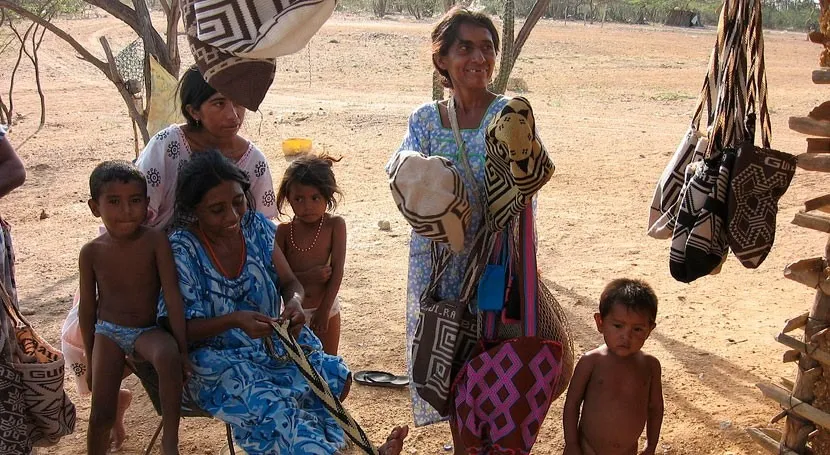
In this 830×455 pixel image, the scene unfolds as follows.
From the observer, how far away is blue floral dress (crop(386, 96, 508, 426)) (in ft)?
9.41

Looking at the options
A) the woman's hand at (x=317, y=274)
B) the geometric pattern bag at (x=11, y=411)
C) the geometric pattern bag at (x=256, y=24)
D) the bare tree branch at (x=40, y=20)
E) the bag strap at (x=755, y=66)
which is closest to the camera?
the geometric pattern bag at (x=256, y=24)

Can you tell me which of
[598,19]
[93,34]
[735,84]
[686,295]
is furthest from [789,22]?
[735,84]

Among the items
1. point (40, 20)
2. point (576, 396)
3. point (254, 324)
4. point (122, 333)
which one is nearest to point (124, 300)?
point (122, 333)

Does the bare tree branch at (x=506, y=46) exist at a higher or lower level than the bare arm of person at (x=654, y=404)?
higher

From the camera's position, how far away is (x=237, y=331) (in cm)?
291

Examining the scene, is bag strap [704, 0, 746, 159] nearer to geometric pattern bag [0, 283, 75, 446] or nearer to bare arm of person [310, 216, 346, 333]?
bare arm of person [310, 216, 346, 333]

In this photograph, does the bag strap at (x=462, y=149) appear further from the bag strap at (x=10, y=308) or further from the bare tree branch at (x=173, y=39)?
the bare tree branch at (x=173, y=39)

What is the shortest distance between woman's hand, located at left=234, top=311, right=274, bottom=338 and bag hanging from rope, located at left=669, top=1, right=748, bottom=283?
1.39 meters

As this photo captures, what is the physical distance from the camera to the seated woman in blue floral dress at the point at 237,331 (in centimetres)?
270

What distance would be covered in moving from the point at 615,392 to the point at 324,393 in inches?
43.0

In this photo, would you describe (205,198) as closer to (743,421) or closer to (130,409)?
(130,409)

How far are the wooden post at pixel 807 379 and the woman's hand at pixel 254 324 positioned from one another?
6.58 feet

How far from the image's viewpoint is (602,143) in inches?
437

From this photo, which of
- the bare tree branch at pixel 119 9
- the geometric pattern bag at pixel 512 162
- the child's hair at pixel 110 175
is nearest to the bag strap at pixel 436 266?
the geometric pattern bag at pixel 512 162
